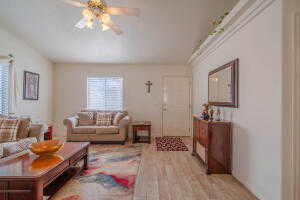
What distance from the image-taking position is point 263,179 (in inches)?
82.1

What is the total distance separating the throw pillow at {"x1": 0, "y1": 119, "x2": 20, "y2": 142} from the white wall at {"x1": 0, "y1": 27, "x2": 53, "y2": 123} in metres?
1.26

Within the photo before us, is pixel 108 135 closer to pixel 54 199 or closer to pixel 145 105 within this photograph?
pixel 145 105

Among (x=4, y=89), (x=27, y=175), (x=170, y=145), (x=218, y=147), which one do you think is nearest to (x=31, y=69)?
(x=4, y=89)

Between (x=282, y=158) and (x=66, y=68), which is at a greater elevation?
(x=66, y=68)

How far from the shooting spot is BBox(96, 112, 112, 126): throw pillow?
5129mm

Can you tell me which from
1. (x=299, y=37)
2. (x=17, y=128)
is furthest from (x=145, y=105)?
(x=299, y=37)

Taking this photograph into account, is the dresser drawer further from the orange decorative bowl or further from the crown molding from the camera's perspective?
the orange decorative bowl

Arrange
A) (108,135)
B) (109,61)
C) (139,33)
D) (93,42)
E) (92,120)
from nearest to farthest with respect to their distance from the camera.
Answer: (139,33), (93,42), (108,135), (92,120), (109,61)

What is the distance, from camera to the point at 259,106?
219 cm

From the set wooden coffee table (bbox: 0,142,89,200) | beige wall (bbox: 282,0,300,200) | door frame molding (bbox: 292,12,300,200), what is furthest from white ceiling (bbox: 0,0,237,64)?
wooden coffee table (bbox: 0,142,89,200)

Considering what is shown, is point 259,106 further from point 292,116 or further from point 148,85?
point 148,85

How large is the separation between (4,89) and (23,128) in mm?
1399

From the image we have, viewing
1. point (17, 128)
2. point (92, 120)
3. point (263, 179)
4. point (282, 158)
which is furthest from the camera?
point (92, 120)

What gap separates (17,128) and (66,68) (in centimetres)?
317
